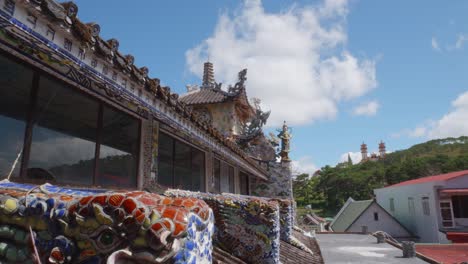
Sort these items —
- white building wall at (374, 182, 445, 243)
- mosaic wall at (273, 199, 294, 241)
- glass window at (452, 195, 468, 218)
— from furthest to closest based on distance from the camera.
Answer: glass window at (452, 195, 468, 218) → white building wall at (374, 182, 445, 243) → mosaic wall at (273, 199, 294, 241)

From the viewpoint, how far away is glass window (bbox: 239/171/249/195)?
53.2 feet

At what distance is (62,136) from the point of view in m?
4.29

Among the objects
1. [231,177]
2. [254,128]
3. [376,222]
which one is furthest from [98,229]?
[376,222]

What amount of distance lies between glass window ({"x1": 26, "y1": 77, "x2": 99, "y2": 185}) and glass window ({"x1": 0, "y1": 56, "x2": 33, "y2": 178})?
16cm

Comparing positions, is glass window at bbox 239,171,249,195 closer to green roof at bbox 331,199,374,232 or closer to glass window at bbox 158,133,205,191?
glass window at bbox 158,133,205,191

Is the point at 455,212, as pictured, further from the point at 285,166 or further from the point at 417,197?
the point at 285,166

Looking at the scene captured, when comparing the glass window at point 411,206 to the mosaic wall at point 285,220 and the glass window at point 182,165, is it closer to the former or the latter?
the mosaic wall at point 285,220

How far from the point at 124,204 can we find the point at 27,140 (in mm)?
2639

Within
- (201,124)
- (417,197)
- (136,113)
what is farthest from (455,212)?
(136,113)

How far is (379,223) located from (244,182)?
2041cm

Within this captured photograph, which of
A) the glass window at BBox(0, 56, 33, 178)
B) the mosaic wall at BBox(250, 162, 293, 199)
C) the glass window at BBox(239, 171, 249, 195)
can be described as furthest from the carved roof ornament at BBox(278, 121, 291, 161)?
the glass window at BBox(0, 56, 33, 178)

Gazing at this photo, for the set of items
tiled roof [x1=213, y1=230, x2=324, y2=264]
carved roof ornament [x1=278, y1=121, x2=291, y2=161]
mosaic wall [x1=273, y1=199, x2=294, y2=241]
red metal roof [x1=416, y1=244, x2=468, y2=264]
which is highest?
carved roof ornament [x1=278, y1=121, x2=291, y2=161]

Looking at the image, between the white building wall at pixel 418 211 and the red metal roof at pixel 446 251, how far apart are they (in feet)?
28.2

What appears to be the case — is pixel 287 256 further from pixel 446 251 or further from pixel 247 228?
pixel 446 251
